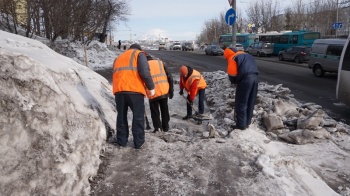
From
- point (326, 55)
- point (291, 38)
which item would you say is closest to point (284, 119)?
point (326, 55)

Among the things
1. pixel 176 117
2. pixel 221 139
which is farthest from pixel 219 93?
pixel 221 139

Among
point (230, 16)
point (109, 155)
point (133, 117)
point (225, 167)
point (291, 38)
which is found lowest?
point (225, 167)

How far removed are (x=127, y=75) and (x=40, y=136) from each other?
56.2 inches

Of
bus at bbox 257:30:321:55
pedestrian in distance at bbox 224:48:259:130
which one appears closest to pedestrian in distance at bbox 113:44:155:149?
pedestrian in distance at bbox 224:48:259:130

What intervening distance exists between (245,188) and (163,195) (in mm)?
874

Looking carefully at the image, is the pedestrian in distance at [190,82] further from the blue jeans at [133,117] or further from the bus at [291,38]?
the bus at [291,38]

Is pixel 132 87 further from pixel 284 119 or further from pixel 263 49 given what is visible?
pixel 263 49

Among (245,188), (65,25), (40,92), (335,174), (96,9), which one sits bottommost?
(335,174)

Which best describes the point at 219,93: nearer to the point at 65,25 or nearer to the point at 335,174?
the point at 335,174

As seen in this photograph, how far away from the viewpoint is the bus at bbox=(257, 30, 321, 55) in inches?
1123

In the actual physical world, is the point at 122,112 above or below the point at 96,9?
below

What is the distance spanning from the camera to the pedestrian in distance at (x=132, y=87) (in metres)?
3.85

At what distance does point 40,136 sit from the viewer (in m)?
2.76

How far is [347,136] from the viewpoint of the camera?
17.5 feet
